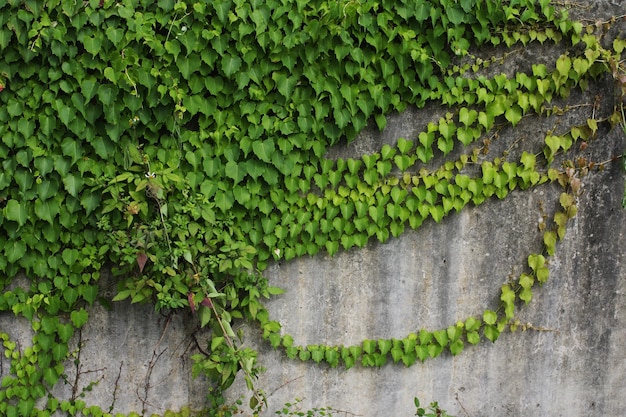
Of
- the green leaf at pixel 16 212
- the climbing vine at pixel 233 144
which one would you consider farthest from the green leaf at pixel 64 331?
the green leaf at pixel 16 212

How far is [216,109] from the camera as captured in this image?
3547 mm

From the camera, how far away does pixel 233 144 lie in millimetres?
3582

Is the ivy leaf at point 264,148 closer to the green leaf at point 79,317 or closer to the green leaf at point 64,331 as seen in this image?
the green leaf at point 79,317

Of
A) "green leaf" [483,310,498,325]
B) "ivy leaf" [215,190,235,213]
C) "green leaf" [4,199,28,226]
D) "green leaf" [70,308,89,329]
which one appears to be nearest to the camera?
"green leaf" [4,199,28,226]

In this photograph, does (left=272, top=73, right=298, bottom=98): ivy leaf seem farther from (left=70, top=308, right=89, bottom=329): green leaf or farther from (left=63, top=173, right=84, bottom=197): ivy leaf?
(left=70, top=308, right=89, bottom=329): green leaf

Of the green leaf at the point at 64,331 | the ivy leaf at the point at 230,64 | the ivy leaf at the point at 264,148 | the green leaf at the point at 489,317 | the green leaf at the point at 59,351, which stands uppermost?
the ivy leaf at the point at 230,64

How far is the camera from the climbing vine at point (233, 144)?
135 inches

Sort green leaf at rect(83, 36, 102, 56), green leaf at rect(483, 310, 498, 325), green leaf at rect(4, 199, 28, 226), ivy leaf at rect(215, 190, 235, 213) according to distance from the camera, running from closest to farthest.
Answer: green leaf at rect(83, 36, 102, 56) → green leaf at rect(4, 199, 28, 226) → ivy leaf at rect(215, 190, 235, 213) → green leaf at rect(483, 310, 498, 325)

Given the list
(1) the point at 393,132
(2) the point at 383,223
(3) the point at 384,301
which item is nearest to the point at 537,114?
(1) the point at 393,132

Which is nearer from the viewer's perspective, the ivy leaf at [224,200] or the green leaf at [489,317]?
the ivy leaf at [224,200]

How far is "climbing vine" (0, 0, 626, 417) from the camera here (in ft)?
11.2

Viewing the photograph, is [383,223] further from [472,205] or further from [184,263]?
[184,263]

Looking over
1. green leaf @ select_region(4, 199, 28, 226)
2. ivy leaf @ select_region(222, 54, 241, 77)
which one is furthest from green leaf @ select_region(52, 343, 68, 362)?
ivy leaf @ select_region(222, 54, 241, 77)

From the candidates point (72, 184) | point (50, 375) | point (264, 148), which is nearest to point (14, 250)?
point (72, 184)
